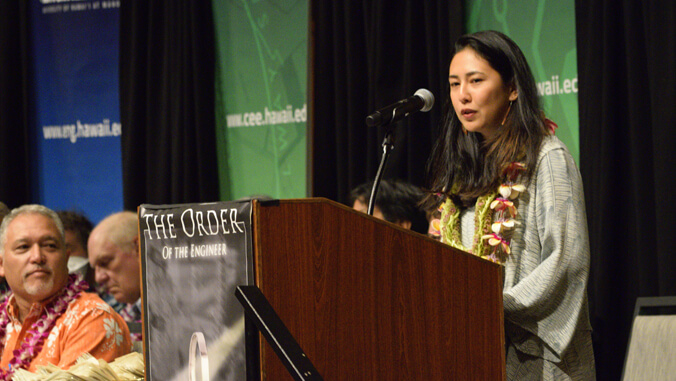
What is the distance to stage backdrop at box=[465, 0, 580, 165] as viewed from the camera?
369 centimetres

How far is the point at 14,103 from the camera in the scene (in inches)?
222

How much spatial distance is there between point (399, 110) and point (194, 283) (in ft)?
2.88

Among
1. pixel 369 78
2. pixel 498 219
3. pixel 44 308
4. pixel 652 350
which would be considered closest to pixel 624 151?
pixel 369 78

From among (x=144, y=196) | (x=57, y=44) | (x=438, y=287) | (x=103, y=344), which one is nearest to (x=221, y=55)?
(x=144, y=196)

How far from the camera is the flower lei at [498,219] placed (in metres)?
2.10

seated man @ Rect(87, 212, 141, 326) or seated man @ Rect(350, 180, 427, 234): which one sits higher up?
seated man @ Rect(350, 180, 427, 234)

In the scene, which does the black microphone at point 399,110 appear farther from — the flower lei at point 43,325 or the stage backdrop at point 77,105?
the stage backdrop at point 77,105

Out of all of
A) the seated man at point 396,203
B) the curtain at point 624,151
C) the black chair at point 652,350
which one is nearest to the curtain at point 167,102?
the seated man at point 396,203

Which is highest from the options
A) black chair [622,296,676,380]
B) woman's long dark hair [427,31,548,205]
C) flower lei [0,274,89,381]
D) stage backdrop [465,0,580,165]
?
stage backdrop [465,0,580,165]

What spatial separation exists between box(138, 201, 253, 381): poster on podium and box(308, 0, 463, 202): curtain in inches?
99.6

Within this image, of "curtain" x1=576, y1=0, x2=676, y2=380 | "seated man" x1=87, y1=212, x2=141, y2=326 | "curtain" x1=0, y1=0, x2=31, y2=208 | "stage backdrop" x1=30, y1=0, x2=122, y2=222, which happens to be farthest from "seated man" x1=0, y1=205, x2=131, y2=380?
"curtain" x1=0, y1=0, x2=31, y2=208

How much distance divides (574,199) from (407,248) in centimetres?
63

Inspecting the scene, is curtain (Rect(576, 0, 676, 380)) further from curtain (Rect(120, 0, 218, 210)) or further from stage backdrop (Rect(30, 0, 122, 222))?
stage backdrop (Rect(30, 0, 122, 222))

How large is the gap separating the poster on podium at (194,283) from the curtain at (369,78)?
2.53 meters
